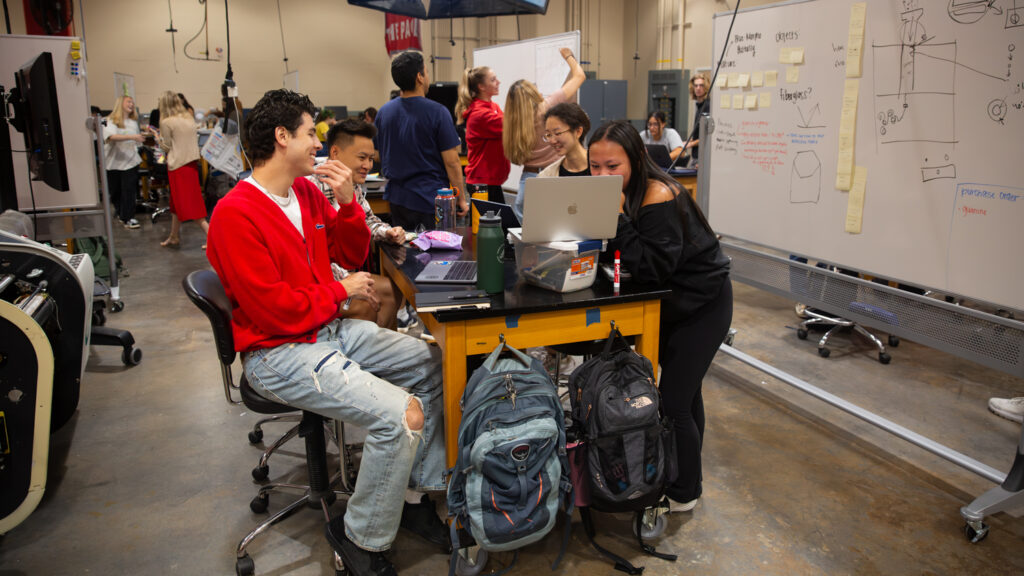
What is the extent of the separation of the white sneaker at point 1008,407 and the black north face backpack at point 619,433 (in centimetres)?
203

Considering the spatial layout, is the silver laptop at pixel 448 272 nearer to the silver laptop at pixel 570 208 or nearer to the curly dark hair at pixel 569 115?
the silver laptop at pixel 570 208

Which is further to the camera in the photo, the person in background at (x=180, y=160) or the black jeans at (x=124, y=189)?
Answer: the black jeans at (x=124, y=189)

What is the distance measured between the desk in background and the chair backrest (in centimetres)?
54

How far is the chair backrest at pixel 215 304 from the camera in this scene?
1860 mm

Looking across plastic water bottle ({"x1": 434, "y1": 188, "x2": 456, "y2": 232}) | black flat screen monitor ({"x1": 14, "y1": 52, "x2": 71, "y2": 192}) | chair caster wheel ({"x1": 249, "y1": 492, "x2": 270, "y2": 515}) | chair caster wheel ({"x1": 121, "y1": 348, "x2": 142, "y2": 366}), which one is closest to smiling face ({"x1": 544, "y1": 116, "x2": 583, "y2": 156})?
plastic water bottle ({"x1": 434, "y1": 188, "x2": 456, "y2": 232})

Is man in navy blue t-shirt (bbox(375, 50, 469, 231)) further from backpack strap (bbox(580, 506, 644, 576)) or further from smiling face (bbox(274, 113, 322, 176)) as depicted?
backpack strap (bbox(580, 506, 644, 576))

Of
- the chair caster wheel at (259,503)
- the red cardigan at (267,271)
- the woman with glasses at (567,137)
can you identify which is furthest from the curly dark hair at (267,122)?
the chair caster wheel at (259,503)

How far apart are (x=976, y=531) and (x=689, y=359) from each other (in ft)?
3.56

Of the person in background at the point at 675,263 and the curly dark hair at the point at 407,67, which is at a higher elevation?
the curly dark hair at the point at 407,67

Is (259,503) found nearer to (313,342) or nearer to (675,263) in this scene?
(313,342)

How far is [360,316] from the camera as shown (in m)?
2.41

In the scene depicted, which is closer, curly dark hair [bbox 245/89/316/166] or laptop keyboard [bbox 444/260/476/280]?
curly dark hair [bbox 245/89/316/166]

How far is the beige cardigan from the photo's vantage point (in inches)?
245

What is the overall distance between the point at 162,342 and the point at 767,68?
3.71m
